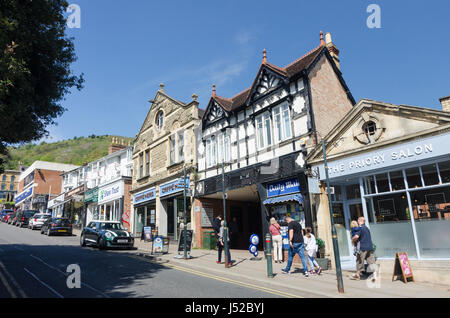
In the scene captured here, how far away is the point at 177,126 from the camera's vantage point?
71.8 ft

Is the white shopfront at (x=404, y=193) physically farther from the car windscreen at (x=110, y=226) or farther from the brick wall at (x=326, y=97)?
the car windscreen at (x=110, y=226)

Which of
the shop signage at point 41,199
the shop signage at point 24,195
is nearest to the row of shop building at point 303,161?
the shop signage at point 41,199

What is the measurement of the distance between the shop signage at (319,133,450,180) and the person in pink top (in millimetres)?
2810

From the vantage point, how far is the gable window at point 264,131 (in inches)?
592

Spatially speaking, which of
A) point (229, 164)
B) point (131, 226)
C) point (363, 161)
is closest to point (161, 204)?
point (131, 226)

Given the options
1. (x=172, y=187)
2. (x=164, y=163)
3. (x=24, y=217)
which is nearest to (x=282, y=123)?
(x=172, y=187)

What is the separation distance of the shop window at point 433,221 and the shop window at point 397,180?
55cm

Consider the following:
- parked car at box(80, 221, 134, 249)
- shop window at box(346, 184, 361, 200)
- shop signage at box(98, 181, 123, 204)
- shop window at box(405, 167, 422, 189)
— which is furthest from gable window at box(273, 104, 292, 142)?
shop signage at box(98, 181, 123, 204)

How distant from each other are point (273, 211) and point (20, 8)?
40.4ft

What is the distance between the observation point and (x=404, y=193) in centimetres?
1032

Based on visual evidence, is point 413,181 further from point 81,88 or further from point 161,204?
point 161,204

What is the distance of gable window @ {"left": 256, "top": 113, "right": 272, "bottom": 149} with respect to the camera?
15.0 m

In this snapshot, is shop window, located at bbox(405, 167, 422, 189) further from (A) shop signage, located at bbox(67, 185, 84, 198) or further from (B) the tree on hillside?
(A) shop signage, located at bbox(67, 185, 84, 198)

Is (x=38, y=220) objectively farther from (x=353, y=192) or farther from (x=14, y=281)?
(x=353, y=192)
